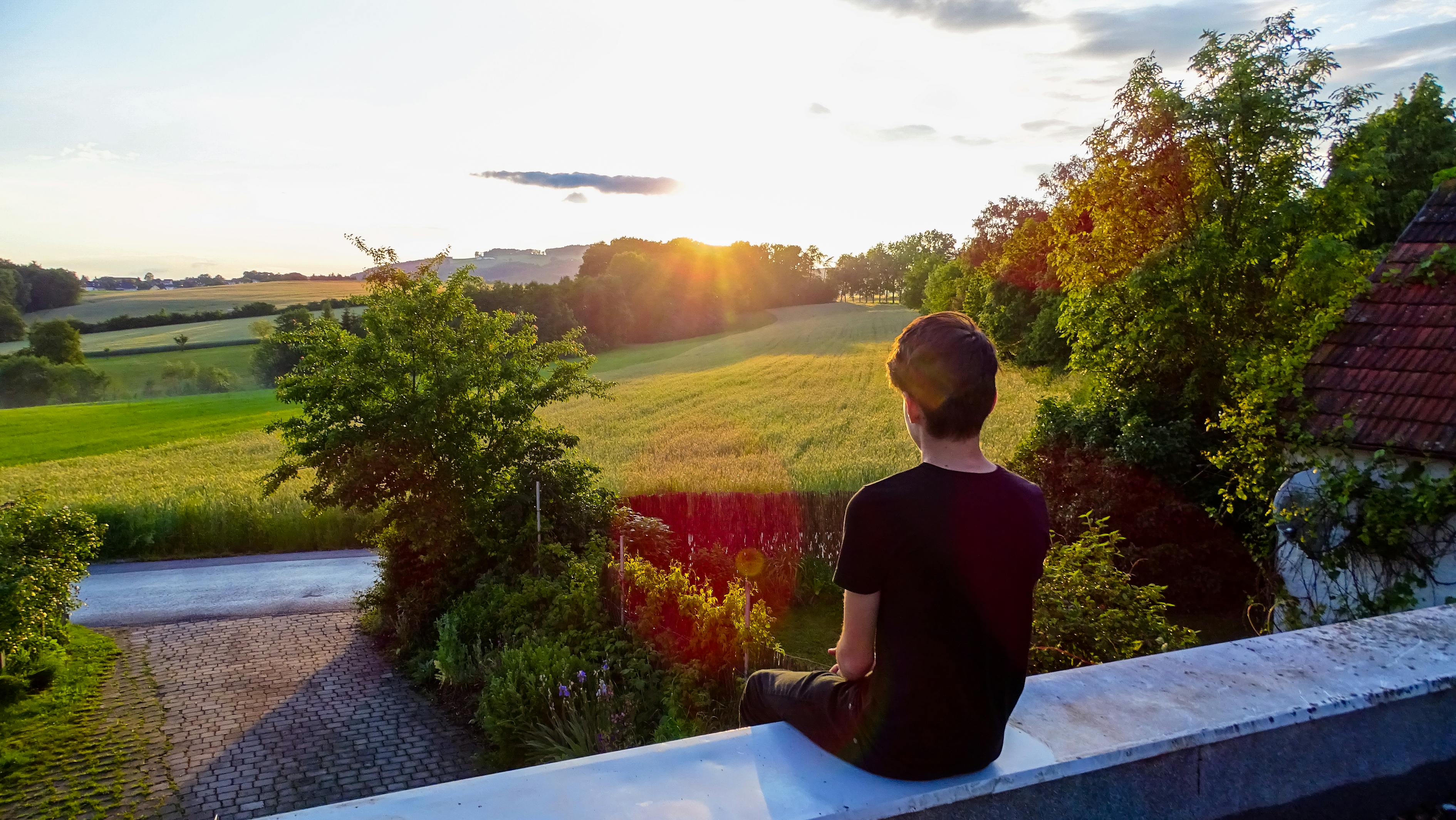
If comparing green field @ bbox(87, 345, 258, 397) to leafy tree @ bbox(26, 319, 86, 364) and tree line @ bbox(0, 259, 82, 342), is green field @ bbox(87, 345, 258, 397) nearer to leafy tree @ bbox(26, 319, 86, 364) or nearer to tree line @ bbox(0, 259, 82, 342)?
leafy tree @ bbox(26, 319, 86, 364)

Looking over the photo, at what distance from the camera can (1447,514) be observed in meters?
5.97

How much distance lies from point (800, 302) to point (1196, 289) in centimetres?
8350

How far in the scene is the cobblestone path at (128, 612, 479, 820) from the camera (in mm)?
6133

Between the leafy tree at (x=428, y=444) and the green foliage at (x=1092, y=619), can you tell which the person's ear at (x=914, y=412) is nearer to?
the green foliage at (x=1092, y=619)

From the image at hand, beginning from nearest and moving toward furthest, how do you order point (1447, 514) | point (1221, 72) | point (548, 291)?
point (1447, 514), point (1221, 72), point (548, 291)

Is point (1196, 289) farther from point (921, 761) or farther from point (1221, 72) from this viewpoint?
point (921, 761)

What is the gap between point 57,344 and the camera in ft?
162

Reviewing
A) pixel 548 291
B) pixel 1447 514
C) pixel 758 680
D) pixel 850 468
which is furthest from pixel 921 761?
pixel 548 291

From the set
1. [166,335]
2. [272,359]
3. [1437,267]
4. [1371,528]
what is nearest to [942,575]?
[1371,528]

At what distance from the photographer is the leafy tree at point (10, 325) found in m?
56.1

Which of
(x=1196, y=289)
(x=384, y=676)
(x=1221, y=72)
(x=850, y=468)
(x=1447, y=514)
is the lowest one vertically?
(x=384, y=676)

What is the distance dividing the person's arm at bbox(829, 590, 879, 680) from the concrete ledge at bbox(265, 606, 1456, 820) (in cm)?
26

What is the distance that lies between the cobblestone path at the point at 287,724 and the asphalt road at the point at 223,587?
94 centimetres

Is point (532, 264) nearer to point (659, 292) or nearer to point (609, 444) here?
point (659, 292)
